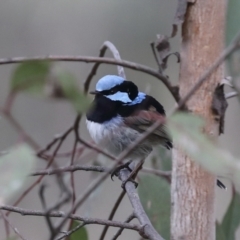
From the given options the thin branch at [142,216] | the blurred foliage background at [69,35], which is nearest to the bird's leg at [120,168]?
the thin branch at [142,216]

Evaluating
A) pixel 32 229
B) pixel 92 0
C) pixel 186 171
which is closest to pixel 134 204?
pixel 186 171

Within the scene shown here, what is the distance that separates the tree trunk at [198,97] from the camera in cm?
86

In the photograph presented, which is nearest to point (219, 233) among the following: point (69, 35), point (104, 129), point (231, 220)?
point (231, 220)

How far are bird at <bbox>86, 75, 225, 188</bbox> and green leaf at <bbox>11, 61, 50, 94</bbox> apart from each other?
1.07 metres

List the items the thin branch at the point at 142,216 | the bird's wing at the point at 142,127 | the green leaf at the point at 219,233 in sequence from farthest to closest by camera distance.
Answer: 1. the bird's wing at the point at 142,127
2. the green leaf at the point at 219,233
3. the thin branch at the point at 142,216

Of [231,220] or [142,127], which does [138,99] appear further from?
[231,220]

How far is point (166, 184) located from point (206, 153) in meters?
0.85

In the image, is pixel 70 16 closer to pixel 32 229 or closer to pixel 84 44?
pixel 84 44

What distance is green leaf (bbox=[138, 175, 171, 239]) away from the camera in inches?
48.4

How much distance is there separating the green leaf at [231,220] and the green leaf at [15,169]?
32.6 inches

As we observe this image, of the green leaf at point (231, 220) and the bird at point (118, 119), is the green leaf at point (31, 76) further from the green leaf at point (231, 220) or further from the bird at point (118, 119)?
the bird at point (118, 119)

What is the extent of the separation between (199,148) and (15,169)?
0.53 feet

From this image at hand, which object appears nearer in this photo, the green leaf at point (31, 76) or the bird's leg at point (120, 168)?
the green leaf at point (31, 76)

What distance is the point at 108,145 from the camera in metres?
1.63
